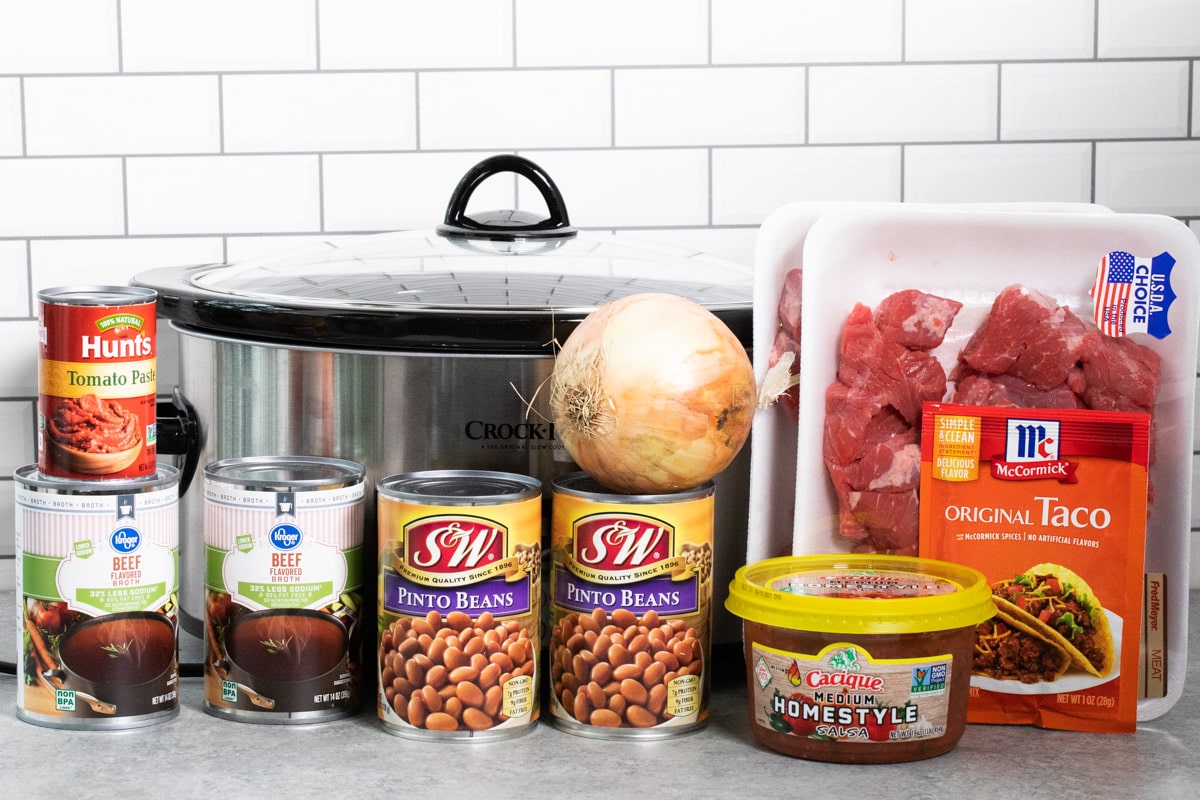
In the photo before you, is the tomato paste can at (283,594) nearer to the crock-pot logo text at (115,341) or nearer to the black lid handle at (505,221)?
the crock-pot logo text at (115,341)

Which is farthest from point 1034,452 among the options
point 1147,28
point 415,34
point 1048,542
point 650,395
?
point 415,34

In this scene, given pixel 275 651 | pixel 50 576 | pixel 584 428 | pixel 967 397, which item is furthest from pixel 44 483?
pixel 967 397

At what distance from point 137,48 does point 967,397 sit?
2.97 feet

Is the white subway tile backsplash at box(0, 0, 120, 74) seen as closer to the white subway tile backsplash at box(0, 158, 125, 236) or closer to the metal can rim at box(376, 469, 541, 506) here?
the white subway tile backsplash at box(0, 158, 125, 236)

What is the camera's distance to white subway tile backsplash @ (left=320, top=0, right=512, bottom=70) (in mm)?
1378

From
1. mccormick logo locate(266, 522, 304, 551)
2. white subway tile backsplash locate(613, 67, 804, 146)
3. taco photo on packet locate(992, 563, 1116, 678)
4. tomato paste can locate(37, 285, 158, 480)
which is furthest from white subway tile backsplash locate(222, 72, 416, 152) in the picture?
taco photo on packet locate(992, 563, 1116, 678)

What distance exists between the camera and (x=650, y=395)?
3.06 ft

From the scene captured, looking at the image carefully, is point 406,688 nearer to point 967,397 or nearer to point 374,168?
point 967,397

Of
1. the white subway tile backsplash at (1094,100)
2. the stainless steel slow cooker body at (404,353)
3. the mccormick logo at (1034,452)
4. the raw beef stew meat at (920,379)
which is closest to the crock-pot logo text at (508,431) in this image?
the stainless steel slow cooker body at (404,353)

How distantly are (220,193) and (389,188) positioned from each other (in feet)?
0.58

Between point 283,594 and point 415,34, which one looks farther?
point 415,34

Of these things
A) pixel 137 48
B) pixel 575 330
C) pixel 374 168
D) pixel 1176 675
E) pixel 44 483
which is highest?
pixel 137 48

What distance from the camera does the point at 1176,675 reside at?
3.39 ft

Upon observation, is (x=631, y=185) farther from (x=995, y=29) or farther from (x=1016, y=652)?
(x=1016, y=652)
